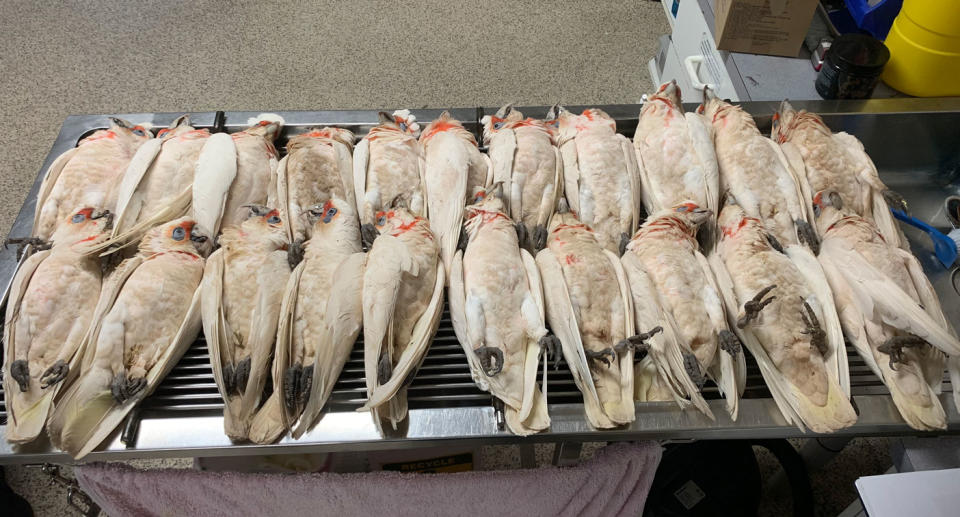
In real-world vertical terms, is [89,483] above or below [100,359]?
below

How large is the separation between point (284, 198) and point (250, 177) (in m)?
0.13

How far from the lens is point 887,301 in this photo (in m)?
1.18

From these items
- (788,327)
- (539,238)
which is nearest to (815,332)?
(788,327)

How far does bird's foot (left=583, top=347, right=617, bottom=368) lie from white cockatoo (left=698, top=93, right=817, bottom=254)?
529 mm

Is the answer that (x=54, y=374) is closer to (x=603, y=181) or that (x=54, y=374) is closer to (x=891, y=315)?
(x=603, y=181)

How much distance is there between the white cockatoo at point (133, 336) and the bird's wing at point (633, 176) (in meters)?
1.04

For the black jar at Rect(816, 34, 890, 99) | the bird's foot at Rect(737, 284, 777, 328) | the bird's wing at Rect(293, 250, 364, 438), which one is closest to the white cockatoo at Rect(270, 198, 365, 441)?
Result: the bird's wing at Rect(293, 250, 364, 438)

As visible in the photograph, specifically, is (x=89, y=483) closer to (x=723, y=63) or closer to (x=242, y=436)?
(x=242, y=436)

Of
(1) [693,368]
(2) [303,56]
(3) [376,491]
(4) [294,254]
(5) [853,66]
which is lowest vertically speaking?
(3) [376,491]

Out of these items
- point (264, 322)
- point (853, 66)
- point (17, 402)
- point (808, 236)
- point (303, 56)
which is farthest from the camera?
point (303, 56)

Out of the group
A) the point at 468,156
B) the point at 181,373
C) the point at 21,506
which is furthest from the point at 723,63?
the point at 21,506

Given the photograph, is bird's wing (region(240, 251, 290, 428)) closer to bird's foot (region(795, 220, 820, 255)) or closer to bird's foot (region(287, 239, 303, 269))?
bird's foot (region(287, 239, 303, 269))

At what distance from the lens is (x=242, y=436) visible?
106 cm

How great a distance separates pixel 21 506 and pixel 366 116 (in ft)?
5.42
